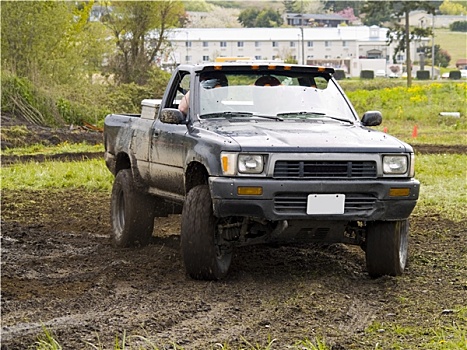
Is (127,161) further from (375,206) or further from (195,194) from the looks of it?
(375,206)

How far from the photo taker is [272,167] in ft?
27.9

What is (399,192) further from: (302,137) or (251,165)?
(251,165)

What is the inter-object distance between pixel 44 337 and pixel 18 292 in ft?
5.70

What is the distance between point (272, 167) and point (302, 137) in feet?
1.69

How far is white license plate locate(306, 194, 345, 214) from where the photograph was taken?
8.47m

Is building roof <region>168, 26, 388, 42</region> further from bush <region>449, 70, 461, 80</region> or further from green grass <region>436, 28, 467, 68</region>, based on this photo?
green grass <region>436, 28, 467, 68</region>

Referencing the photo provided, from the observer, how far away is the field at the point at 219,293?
22.9ft

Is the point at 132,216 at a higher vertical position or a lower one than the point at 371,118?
lower

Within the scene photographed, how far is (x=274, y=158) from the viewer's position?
8.49 m

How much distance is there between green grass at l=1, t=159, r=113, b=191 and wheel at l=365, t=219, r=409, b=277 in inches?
296

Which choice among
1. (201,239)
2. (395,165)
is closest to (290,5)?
(395,165)

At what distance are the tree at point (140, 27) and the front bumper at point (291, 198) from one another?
4606cm

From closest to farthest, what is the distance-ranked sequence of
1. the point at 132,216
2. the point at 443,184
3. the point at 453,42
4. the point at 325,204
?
the point at 325,204 < the point at 132,216 < the point at 443,184 < the point at 453,42

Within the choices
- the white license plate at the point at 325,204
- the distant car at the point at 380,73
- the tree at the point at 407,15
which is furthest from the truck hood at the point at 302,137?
the distant car at the point at 380,73
